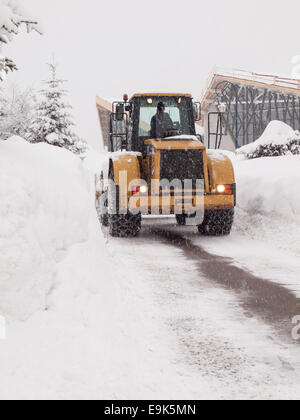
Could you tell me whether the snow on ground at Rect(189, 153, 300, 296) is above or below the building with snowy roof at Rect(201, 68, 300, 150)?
below

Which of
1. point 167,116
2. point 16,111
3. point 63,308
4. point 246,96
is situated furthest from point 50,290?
point 246,96

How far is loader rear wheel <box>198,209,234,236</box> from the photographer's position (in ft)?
35.6

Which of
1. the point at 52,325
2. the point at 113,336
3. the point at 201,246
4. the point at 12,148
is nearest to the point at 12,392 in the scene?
the point at 52,325

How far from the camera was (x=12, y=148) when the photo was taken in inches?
228

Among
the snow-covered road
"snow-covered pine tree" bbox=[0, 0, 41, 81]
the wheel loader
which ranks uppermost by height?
"snow-covered pine tree" bbox=[0, 0, 41, 81]

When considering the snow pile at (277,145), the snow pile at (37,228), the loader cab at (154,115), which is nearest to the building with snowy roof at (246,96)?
the snow pile at (277,145)

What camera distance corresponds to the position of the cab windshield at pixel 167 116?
37.4ft

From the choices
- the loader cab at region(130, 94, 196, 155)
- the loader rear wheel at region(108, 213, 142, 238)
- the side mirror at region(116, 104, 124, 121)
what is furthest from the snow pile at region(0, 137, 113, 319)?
the loader cab at region(130, 94, 196, 155)

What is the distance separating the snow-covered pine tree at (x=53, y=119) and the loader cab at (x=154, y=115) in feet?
34.8

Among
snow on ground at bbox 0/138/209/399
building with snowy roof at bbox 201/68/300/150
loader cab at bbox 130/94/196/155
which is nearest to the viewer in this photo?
snow on ground at bbox 0/138/209/399

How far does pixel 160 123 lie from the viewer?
11023mm

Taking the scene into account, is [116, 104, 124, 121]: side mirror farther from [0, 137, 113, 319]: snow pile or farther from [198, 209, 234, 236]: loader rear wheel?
[0, 137, 113, 319]: snow pile

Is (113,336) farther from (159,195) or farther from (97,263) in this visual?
(159,195)

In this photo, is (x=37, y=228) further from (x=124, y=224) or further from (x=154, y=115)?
(x=154, y=115)
